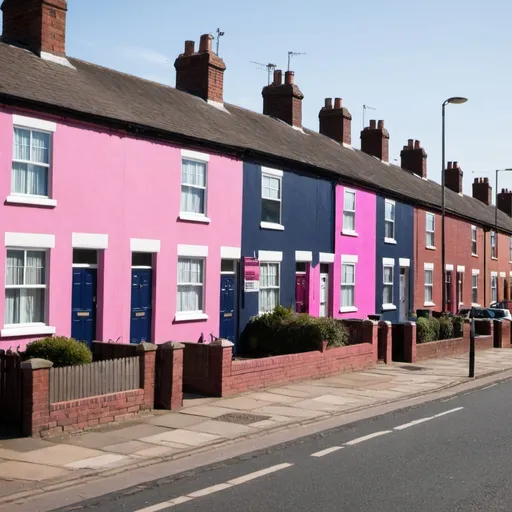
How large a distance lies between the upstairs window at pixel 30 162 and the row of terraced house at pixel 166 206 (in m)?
0.03

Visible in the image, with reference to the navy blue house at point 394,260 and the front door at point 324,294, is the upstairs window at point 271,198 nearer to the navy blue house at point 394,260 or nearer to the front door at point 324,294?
the front door at point 324,294

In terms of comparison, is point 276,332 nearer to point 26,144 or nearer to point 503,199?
point 26,144

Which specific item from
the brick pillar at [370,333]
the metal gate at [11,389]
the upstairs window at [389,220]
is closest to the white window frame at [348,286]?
the upstairs window at [389,220]

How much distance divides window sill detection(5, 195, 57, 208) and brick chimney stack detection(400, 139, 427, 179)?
93.1 ft

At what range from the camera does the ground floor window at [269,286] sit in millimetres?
21328

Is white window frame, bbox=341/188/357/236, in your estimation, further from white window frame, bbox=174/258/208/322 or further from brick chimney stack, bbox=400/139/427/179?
brick chimney stack, bbox=400/139/427/179

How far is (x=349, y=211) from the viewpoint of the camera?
2591 centimetres

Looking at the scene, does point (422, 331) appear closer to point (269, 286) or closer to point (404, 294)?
point (404, 294)

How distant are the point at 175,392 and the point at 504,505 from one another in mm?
6739

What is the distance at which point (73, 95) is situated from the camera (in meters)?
16.1

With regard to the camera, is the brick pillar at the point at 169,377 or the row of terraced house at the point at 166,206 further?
the row of terraced house at the point at 166,206

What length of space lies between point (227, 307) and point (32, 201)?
696 centimetres

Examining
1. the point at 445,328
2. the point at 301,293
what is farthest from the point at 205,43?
the point at 445,328

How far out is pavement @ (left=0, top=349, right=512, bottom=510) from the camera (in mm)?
8508
